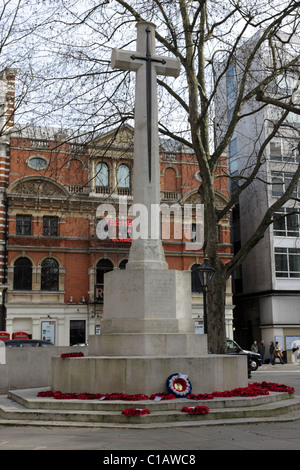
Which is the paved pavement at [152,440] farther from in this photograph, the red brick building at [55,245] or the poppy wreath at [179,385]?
the red brick building at [55,245]

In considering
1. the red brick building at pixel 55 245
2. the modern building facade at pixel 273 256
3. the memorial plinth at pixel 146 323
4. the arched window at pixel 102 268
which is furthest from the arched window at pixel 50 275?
the memorial plinth at pixel 146 323

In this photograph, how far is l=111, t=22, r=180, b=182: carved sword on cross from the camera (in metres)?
11.9

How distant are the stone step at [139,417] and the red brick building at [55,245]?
1045 inches

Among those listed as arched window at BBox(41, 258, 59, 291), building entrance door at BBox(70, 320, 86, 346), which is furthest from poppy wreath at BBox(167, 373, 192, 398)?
arched window at BBox(41, 258, 59, 291)

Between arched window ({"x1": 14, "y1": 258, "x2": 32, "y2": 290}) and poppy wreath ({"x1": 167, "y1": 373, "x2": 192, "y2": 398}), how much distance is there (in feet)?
91.8

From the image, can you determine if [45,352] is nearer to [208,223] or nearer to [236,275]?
[208,223]

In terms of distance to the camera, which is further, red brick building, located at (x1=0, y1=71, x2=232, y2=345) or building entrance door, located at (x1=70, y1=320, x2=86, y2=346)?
building entrance door, located at (x1=70, y1=320, x2=86, y2=346)

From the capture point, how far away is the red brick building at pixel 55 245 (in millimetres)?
35688

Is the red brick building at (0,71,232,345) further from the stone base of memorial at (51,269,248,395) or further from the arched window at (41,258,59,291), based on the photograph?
the stone base of memorial at (51,269,248,395)

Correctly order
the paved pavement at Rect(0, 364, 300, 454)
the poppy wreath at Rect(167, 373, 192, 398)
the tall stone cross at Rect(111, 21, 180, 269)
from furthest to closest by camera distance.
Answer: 1. the tall stone cross at Rect(111, 21, 180, 269)
2. the poppy wreath at Rect(167, 373, 192, 398)
3. the paved pavement at Rect(0, 364, 300, 454)

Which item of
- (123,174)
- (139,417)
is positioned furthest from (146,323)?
(123,174)

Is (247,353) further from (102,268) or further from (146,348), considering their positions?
(146,348)
